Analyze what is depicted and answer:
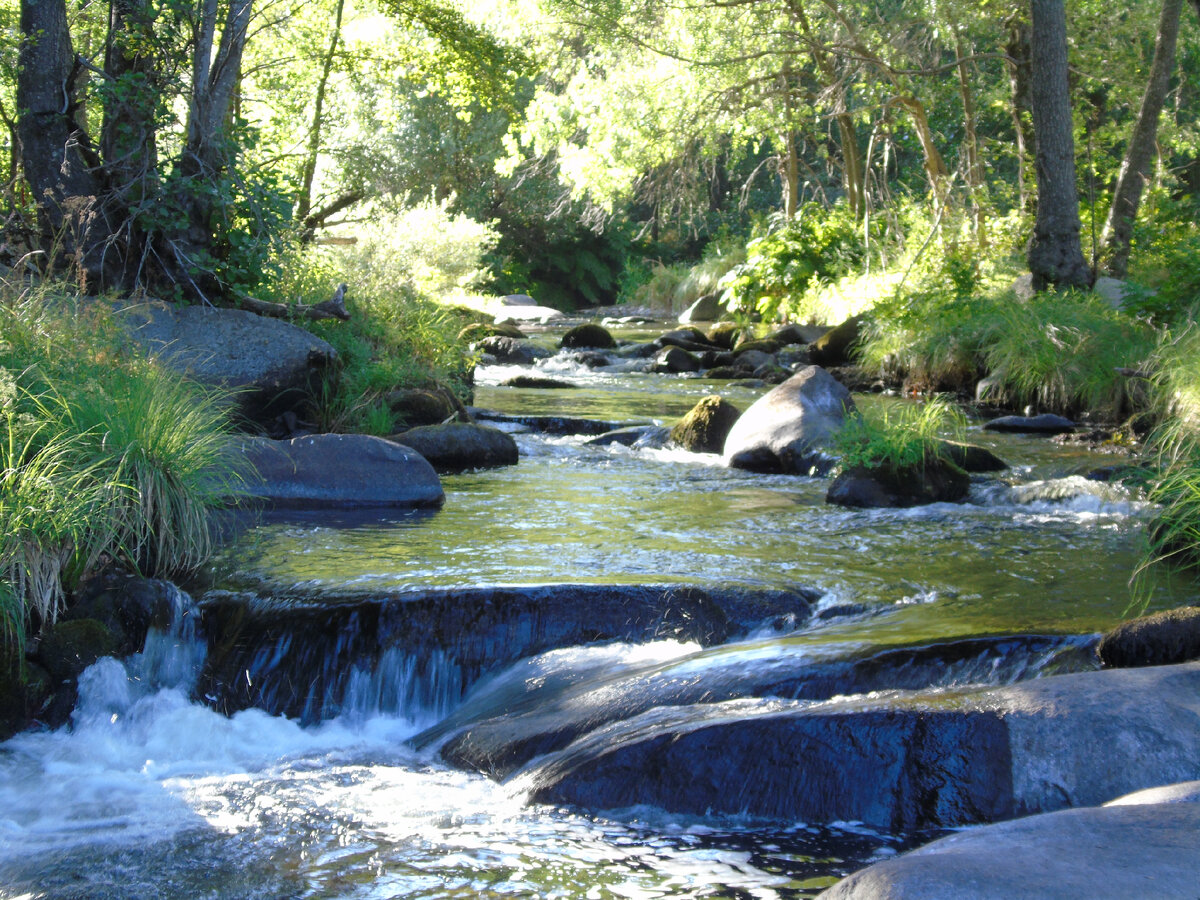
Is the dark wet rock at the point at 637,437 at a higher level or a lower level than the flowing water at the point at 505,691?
higher

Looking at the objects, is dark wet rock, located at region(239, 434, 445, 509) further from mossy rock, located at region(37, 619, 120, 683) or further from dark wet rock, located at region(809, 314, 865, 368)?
dark wet rock, located at region(809, 314, 865, 368)

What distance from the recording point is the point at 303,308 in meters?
9.72

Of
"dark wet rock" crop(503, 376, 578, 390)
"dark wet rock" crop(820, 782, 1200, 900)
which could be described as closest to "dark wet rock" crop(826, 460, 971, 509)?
"dark wet rock" crop(820, 782, 1200, 900)

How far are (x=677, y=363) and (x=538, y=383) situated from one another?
2.92 metres

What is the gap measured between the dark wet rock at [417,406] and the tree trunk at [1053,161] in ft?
25.9

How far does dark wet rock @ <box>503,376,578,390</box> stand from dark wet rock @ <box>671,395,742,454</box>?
4960mm

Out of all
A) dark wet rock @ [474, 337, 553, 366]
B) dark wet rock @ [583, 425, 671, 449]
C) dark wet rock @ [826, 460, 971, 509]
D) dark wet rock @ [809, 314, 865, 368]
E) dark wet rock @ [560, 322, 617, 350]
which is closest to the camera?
dark wet rock @ [826, 460, 971, 509]

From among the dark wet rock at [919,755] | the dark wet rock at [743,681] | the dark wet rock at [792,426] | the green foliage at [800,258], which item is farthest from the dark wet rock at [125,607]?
the green foliage at [800,258]

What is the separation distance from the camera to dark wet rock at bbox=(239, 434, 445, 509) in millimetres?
7637

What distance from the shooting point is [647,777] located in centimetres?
391

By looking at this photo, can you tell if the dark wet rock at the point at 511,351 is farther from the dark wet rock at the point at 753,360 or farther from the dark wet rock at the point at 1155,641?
the dark wet rock at the point at 1155,641

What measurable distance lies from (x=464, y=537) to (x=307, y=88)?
45.7 ft

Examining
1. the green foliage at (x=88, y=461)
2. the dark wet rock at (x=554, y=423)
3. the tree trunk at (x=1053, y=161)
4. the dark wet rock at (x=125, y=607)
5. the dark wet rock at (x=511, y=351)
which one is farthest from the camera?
the dark wet rock at (x=511, y=351)

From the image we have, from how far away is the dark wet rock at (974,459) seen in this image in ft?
29.1
